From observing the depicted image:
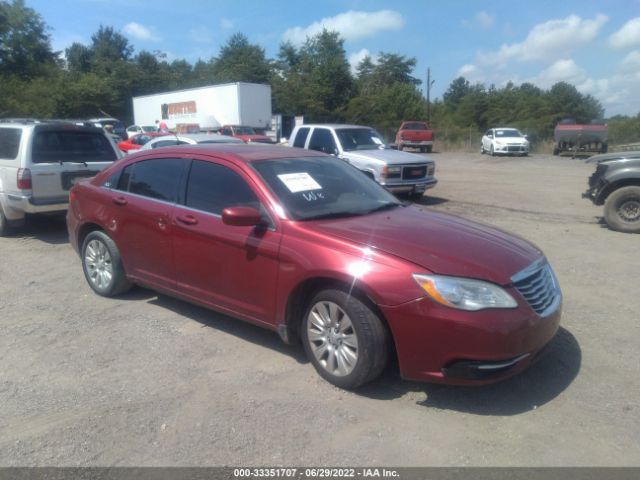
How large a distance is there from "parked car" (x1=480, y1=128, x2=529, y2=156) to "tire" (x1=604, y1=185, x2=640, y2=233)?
23.7 m

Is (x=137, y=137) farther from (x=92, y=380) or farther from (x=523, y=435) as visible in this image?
(x=523, y=435)

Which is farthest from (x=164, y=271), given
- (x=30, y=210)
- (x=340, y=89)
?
(x=340, y=89)

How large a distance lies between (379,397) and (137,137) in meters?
17.9

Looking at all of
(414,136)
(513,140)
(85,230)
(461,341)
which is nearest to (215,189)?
(85,230)

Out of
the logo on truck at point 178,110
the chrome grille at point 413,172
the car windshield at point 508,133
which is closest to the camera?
the chrome grille at point 413,172

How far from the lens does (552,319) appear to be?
3574 millimetres

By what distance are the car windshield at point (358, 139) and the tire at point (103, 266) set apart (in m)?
7.36

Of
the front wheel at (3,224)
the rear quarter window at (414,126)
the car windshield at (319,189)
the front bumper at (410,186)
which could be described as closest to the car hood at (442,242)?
the car windshield at (319,189)

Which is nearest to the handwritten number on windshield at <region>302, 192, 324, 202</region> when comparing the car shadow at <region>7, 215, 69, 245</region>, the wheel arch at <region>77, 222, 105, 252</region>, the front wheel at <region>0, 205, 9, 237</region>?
the wheel arch at <region>77, 222, 105, 252</region>

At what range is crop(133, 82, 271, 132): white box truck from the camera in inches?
1206

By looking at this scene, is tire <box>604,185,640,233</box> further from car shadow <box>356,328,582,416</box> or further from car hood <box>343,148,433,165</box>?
car shadow <box>356,328,582,416</box>

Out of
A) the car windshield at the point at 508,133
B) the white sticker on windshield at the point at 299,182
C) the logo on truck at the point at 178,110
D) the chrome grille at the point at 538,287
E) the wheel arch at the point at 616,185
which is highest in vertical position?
the logo on truck at the point at 178,110

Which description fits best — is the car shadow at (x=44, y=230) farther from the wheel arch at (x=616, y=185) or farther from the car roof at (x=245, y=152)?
the wheel arch at (x=616, y=185)

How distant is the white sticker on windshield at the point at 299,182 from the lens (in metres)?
4.27
